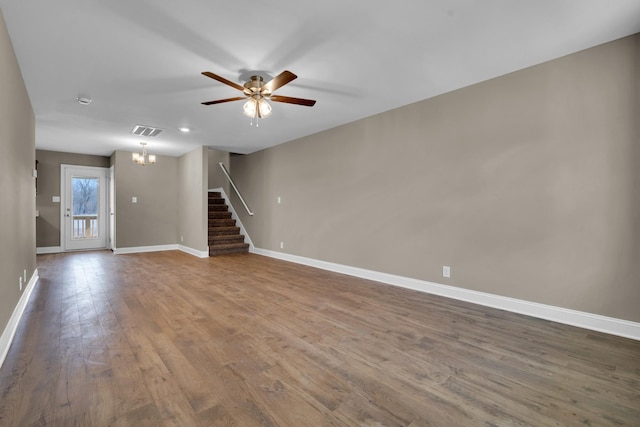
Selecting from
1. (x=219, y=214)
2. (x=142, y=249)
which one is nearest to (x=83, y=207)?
(x=142, y=249)

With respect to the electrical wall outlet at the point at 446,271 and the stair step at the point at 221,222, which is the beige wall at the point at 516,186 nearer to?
the electrical wall outlet at the point at 446,271

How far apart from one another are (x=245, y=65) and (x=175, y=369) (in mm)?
2651

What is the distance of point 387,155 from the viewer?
428 cm

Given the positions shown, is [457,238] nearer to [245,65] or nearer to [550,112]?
[550,112]

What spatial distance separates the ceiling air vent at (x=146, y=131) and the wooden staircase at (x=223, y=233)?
261cm

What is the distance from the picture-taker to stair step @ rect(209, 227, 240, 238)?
23.9ft

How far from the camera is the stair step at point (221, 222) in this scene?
24.9 ft

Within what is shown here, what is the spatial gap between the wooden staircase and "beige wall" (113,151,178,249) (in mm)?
1011

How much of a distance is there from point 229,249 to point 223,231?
2.18 ft

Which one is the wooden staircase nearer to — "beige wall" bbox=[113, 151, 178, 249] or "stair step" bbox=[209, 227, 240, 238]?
"stair step" bbox=[209, 227, 240, 238]

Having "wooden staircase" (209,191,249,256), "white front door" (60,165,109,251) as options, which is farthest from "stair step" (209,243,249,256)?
"white front door" (60,165,109,251)

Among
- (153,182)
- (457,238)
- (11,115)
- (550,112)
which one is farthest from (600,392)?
(153,182)

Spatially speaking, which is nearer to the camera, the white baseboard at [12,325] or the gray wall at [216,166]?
the white baseboard at [12,325]

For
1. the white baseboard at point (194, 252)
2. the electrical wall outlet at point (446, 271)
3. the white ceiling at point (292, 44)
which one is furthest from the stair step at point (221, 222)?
the electrical wall outlet at point (446, 271)
